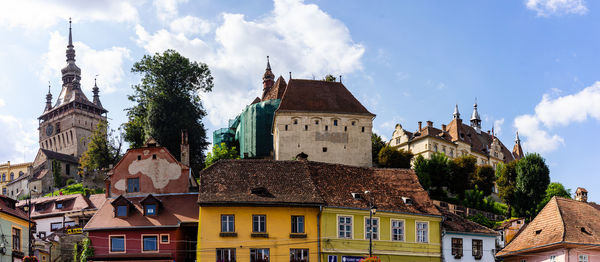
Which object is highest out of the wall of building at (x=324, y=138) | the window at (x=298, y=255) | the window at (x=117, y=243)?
the wall of building at (x=324, y=138)

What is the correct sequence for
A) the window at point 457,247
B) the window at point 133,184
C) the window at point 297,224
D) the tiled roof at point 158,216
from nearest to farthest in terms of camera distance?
the window at point 297,224
the tiled roof at point 158,216
the window at point 457,247
the window at point 133,184

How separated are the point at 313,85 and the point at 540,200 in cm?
2901

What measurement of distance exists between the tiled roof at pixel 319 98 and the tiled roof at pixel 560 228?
35.7 m

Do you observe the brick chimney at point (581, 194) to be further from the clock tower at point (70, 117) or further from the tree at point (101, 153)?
the clock tower at point (70, 117)

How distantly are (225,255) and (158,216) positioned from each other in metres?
7.44

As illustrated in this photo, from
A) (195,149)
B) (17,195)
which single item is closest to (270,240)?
(195,149)

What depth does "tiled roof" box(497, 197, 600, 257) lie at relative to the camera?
2114 inches

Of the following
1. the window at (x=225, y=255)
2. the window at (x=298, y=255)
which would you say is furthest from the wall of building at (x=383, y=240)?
the window at (x=225, y=255)

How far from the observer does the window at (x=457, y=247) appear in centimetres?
5522

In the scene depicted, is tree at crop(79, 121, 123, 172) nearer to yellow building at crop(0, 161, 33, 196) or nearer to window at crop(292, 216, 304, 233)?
yellow building at crop(0, 161, 33, 196)

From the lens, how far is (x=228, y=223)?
5084 cm

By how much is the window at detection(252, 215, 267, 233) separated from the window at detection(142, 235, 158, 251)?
768cm

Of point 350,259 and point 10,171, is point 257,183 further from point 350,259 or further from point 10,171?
point 10,171

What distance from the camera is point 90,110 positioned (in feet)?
604
